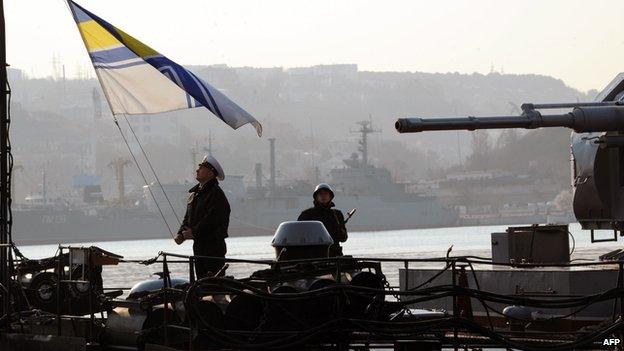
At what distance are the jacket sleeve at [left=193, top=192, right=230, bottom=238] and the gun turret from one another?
2158mm

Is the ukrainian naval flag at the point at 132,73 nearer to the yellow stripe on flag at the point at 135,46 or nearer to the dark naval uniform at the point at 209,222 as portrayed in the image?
the yellow stripe on flag at the point at 135,46

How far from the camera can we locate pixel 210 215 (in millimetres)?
15781

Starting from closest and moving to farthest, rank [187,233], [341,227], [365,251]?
[187,233] < [341,227] < [365,251]

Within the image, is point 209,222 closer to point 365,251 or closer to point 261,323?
point 261,323

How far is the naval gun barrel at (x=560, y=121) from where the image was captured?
15453 millimetres

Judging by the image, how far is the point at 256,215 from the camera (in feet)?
624

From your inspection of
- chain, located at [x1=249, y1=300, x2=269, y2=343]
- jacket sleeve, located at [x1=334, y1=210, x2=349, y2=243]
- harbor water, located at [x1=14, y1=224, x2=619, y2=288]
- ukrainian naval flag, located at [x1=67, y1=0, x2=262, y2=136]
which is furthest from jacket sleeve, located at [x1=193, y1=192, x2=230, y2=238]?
chain, located at [x1=249, y1=300, x2=269, y2=343]

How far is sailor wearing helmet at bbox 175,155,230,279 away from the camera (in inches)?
622

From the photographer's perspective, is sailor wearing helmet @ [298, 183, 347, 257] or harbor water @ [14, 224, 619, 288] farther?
harbor water @ [14, 224, 619, 288]

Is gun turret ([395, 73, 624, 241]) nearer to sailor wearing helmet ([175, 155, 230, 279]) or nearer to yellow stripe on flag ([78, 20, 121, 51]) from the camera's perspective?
sailor wearing helmet ([175, 155, 230, 279])

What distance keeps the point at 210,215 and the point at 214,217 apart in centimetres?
5

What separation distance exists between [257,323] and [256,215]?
177233mm

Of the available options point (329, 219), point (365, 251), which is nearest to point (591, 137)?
point (329, 219)

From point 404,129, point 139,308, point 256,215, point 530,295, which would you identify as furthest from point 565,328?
point 256,215
